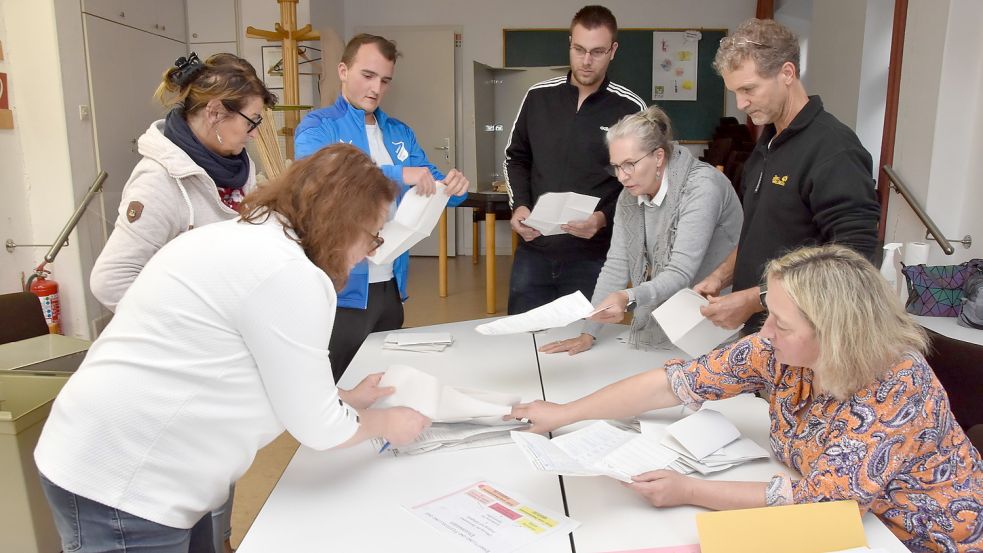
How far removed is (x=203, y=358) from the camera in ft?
3.46

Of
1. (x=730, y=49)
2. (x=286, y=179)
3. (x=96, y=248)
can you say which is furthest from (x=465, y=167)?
(x=286, y=179)

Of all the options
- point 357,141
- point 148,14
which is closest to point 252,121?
point 357,141

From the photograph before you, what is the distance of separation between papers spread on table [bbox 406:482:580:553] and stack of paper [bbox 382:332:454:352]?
2.88ft

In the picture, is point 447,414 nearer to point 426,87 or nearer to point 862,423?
point 862,423

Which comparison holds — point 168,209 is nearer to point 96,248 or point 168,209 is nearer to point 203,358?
point 203,358

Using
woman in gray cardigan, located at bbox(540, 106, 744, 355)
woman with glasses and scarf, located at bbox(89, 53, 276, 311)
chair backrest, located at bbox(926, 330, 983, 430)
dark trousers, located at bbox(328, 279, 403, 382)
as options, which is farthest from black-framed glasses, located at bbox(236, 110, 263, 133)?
chair backrest, located at bbox(926, 330, 983, 430)

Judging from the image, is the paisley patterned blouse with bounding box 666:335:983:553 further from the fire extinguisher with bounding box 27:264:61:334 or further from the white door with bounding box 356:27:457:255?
the white door with bounding box 356:27:457:255

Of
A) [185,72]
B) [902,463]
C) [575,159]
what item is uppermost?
[185,72]

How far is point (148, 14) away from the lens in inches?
201

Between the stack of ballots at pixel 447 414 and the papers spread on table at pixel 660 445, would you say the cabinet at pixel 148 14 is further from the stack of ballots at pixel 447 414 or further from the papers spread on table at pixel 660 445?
the papers spread on table at pixel 660 445

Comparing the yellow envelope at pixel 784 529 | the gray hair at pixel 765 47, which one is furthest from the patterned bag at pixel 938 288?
the yellow envelope at pixel 784 529

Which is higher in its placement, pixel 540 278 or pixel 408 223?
pixel 408 223

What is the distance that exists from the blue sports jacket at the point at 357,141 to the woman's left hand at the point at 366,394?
2.12ft

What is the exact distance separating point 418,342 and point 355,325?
288 millimetres
